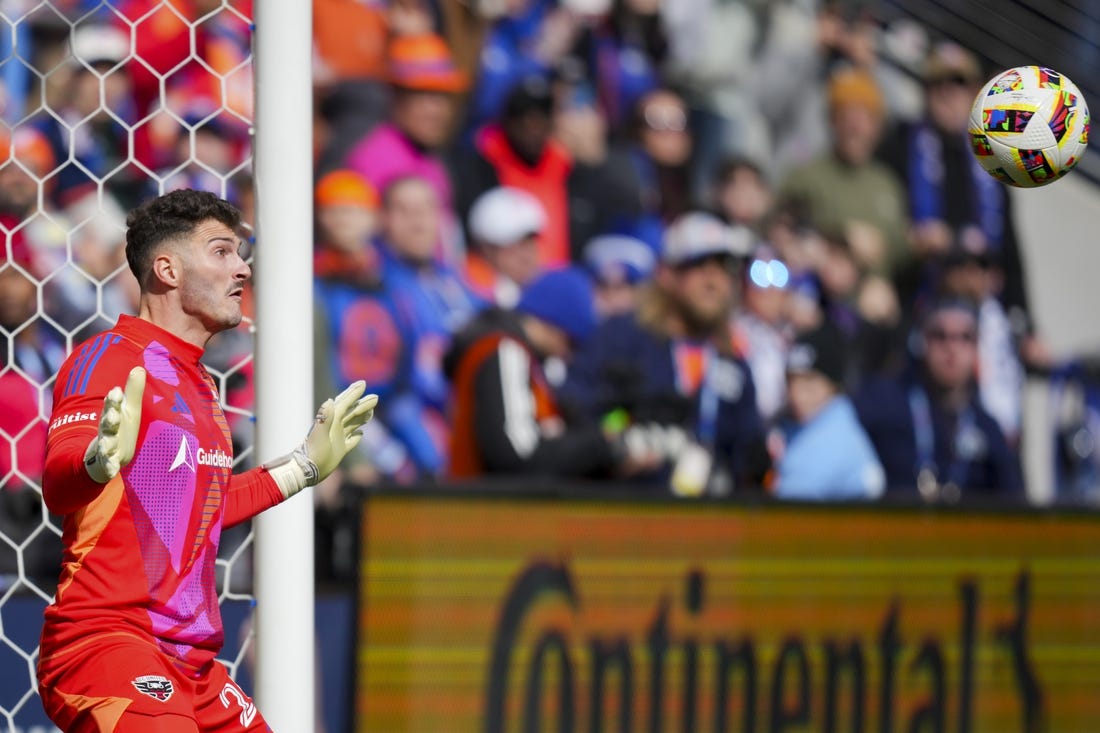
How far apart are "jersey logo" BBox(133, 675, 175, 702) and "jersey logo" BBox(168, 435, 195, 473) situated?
429 mm

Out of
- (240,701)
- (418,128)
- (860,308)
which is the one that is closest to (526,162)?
(418,128)

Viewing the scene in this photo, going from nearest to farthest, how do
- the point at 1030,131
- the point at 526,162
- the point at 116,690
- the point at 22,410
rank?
the point at 116,690 → the point at 1030,131 → the point at 22,410 → the point at 526,162

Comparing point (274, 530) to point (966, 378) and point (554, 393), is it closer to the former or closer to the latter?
point (554, 393)

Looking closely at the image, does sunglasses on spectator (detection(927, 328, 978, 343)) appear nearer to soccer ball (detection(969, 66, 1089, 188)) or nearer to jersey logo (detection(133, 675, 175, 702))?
soccer ball (detection(969, 66, 1089, 188))

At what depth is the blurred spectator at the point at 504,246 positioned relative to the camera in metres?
6.70

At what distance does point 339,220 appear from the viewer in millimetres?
6461

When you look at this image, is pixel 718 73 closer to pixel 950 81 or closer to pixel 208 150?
pixel 950 81

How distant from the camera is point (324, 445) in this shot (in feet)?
11.7

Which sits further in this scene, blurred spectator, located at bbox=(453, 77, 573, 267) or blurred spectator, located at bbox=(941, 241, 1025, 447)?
blurred spectator, located at bbox=(941, 241, 1025, 447)

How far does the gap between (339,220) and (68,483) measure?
354 cm

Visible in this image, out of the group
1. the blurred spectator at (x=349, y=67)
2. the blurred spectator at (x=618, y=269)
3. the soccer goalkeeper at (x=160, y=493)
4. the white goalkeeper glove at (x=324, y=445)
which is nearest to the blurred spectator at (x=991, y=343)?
the blurred spectator at (x=618, y=269)

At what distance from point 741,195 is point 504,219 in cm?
172

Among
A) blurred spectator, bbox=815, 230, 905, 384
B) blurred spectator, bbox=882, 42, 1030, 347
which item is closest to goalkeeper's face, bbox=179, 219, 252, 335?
blurred spectator, bbox=815, 230, 905, 384

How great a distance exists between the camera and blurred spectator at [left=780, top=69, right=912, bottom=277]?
8.27m
